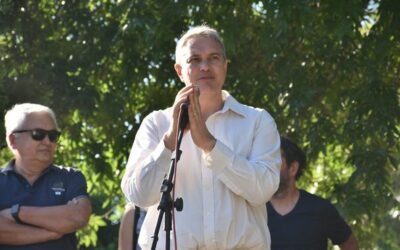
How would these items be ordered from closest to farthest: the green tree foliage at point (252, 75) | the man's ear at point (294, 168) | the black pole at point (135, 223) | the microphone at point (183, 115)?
the microphone at point (183, 115)
the black pole at point (135, 223)
the man's ear at point (294, 168)
the green tree foliage at point (252, 75)

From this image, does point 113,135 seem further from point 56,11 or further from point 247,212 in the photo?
point 247,212

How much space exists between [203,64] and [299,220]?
7.32 ft

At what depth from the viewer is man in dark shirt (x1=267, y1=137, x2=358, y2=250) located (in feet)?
25.4

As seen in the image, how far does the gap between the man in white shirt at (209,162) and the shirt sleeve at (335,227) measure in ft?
6.69

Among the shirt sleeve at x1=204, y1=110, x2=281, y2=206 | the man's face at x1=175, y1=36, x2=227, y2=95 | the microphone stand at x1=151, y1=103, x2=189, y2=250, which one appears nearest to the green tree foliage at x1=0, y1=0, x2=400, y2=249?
the man's face at x1=175, y1=36, x2=227, y2=95

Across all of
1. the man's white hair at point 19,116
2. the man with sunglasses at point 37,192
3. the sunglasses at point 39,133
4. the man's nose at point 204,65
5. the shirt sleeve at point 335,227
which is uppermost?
the man's nose at point 204,65

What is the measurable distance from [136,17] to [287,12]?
159cm

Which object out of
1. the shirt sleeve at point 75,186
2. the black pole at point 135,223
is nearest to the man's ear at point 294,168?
the black pole at point 135,223

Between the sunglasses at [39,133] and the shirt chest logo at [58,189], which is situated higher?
the sunglasses at [39,133]

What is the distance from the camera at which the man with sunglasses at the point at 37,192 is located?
679 centimetres

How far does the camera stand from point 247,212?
19.0 feet

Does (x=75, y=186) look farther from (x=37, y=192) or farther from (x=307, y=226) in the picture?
(x=307, y=226)

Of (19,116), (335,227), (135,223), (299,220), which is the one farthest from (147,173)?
(335,227)

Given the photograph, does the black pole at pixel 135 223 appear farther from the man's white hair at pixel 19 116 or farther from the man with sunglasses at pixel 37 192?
the man's white hair at pixel 19 116
